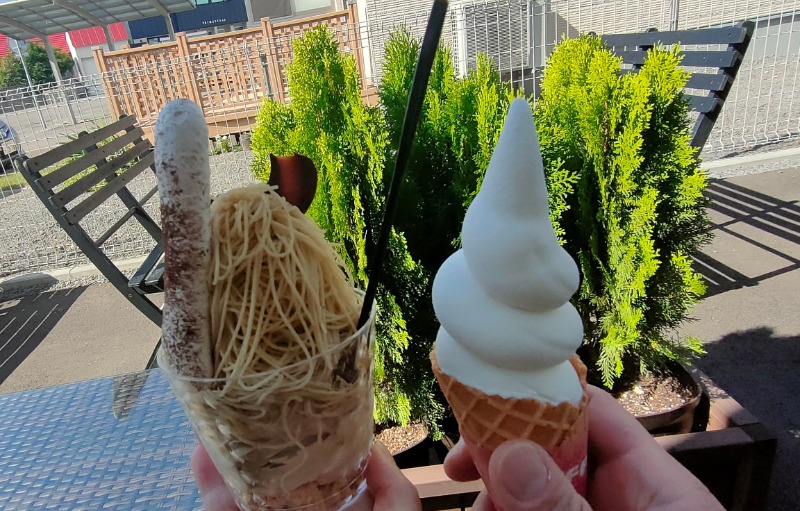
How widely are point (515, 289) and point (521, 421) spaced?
259mm

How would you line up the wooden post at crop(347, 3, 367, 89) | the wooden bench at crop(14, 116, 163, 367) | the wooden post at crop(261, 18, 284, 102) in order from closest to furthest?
the wooden bench at crop(14, 116, 163, 367) < the wooden post at crop(261, 18, 284, 102) < the wooden post at crop(347, 3, 367, 89)

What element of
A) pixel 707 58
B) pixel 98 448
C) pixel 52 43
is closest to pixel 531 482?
pixel 98 448

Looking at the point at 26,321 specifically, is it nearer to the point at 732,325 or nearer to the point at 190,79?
the point at 190,79

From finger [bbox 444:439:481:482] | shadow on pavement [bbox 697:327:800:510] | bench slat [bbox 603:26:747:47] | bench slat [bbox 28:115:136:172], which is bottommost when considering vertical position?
shadow on pavement [bbox 697:327:800:510]

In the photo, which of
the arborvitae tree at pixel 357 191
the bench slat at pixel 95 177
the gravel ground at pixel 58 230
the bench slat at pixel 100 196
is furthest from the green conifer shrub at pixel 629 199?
the gravel ground at pixel 58 230

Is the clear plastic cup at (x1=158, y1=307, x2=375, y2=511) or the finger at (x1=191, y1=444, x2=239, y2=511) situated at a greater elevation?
the clear plastic cup at (x1=158, y1=307, x2=375, y2=511)

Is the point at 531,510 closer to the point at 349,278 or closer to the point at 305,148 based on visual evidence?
the point at 349,278

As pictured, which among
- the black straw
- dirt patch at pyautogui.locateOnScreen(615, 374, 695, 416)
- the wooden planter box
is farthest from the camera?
dirt patch at pyautogui.locateOnScreen(615, 374, 695, 416)

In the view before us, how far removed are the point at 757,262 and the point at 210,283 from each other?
4.61m

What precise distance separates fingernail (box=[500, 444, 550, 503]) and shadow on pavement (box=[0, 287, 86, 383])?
4271 millimetres

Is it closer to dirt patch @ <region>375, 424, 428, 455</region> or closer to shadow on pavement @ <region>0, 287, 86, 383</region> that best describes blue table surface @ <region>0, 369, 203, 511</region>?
dirt patch @ <region>375, 424, 428, 455</region>

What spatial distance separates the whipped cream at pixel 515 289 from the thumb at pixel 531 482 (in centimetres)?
11

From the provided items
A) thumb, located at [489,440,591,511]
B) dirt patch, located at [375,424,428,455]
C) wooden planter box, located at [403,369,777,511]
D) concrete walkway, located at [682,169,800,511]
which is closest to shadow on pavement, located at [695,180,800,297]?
concrete walkway, located at [682,169,800,511]

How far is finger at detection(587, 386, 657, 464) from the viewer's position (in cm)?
126
